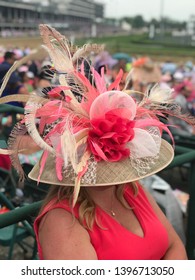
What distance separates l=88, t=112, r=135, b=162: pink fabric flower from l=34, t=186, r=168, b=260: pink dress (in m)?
0.21

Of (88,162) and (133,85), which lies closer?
(88,162)

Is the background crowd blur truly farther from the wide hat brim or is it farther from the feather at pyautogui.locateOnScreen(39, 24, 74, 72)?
the wide hat brim

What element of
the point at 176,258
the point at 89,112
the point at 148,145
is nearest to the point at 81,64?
the point at 89,112

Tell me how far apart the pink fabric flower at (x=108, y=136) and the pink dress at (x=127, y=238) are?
206 mm

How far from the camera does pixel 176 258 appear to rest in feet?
4.93

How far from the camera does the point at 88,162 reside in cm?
129

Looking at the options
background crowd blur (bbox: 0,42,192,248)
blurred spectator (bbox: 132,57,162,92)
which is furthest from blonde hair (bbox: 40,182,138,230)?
blurred spectator (bbox: 132,57,162,92)

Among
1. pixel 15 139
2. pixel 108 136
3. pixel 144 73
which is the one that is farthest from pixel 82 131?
pixel 144 73

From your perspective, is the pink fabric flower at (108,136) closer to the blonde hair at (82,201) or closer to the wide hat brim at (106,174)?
the wide hat brim at (106,174)

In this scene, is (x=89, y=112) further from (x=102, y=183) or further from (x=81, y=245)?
(x=81, y=245)

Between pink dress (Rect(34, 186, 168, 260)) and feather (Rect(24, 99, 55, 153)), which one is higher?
feather (Rect(24, 99, 55, 153))

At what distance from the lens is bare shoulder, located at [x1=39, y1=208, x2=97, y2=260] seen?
1.26 metres

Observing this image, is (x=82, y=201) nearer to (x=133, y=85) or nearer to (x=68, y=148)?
(x=68, y=148)

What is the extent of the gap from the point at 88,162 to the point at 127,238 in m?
0.30
